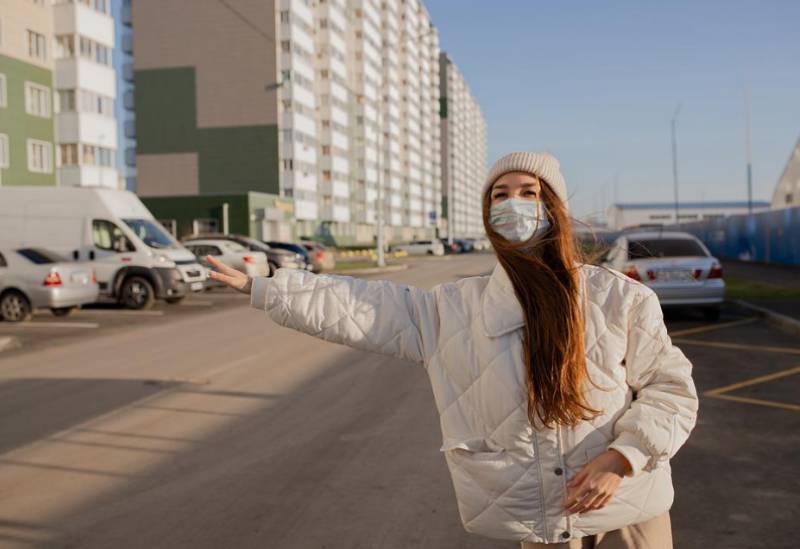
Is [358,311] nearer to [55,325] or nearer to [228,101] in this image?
[55,325]

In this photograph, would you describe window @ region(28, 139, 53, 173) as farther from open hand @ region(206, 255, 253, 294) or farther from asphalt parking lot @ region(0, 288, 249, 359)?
open hand @ region(206, 255, 253, 294)

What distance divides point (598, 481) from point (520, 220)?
A: 30.0 inches

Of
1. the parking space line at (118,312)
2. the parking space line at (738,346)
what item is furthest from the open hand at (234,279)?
the parking space line at (118,312)

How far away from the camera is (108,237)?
19.0m

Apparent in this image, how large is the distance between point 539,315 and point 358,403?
6.02 meters

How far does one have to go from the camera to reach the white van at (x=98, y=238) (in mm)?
18953

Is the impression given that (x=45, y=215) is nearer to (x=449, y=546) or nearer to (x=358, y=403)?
(x=358, y=403)

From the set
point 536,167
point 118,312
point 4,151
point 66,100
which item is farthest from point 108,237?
point 66,100

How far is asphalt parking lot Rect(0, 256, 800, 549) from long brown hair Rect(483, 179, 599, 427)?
7.60 feet

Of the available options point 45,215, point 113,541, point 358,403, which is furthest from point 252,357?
point 45,215

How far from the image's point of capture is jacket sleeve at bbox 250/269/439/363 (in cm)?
257

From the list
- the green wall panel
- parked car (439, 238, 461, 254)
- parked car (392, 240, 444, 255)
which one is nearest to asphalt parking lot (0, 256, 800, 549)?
the green wall panel

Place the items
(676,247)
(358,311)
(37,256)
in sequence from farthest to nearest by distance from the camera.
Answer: (37,256)
(676,247)
(358,311)

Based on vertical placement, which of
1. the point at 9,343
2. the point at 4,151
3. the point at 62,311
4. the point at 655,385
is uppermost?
the point at 4,151
